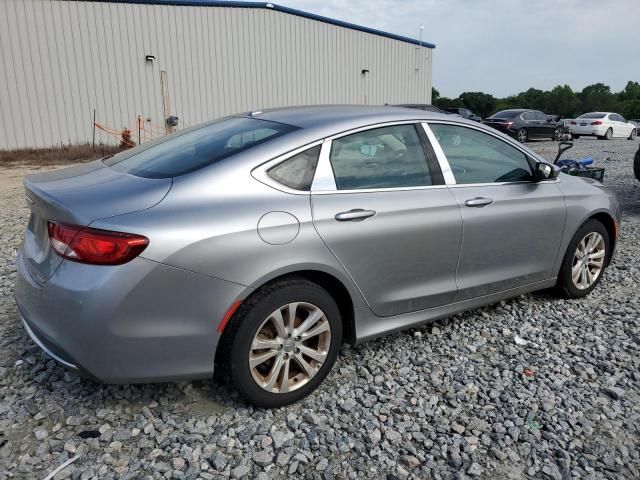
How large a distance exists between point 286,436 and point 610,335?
254 centimetres

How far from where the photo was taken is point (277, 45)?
20609mm

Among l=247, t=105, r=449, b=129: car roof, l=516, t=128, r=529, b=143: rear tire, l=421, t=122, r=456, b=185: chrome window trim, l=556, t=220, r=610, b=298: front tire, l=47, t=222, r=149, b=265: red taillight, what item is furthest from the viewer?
l=516, t=128, r=529, b=143: rear tire

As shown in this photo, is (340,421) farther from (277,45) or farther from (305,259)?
(277,45)

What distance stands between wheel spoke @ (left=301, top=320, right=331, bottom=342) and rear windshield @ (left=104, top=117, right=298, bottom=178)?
1.02m

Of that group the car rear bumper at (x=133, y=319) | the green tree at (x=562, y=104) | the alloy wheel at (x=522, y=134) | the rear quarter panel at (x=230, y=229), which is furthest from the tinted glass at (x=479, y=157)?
the green tree at (x=562, y=104)

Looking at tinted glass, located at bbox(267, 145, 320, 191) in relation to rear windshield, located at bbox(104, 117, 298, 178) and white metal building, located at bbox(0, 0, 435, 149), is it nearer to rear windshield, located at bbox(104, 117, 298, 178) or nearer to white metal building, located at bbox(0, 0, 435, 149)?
rear windshield, located at bbox(104, 117, 298, 178)

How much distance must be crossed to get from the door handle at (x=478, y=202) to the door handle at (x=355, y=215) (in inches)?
31.9

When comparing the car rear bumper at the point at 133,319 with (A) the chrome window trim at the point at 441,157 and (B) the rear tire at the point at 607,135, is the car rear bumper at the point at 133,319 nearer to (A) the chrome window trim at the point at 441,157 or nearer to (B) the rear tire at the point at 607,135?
(A) the chrome window trim at the point at 441,157

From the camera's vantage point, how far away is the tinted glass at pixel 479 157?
3.61 m

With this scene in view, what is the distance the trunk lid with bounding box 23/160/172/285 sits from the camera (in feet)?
8.29

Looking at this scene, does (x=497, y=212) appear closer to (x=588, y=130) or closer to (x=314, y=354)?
(x=314, y=354)

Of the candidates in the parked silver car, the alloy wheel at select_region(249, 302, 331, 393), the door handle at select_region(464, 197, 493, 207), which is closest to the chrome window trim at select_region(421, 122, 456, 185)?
the parked silver car

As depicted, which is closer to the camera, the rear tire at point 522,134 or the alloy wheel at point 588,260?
the alloy wheel at point 588,260

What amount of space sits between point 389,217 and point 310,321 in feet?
2.49
